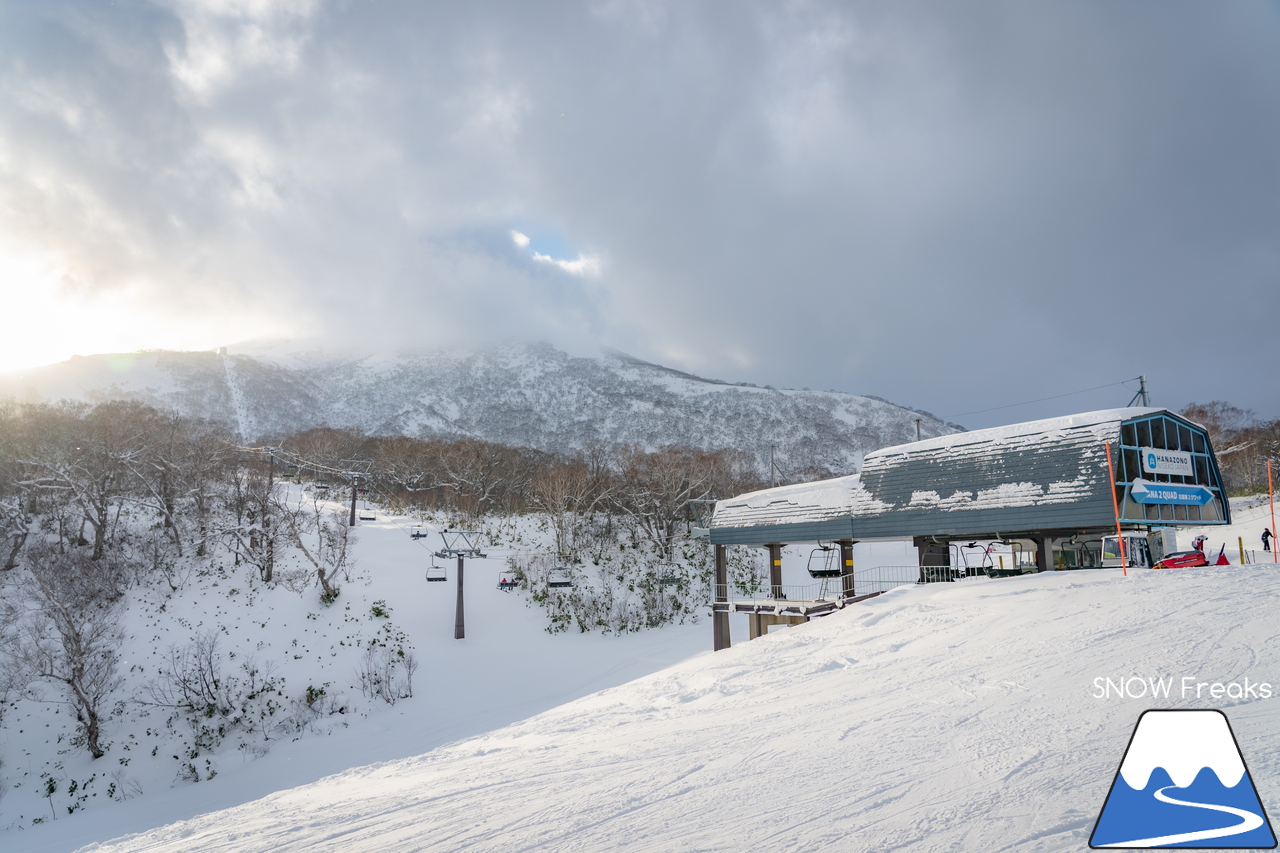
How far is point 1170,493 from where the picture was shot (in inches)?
750

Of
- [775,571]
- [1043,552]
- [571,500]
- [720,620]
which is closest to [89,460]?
[571,500]

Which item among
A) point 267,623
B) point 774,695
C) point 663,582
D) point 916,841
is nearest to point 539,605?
point 663,582

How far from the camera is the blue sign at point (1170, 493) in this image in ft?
59.4

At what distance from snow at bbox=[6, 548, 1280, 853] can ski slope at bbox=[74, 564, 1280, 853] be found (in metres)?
0.03

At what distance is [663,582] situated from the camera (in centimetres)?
3681

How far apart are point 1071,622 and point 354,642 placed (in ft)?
84.6

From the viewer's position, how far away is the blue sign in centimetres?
1811

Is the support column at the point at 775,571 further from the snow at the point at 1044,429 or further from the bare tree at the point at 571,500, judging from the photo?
the bare tree at the point at 571,500

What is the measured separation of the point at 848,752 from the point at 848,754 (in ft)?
0.23

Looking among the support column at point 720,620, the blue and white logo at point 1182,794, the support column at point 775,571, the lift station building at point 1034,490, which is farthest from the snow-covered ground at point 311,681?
the blue and white logo at point 1182,794

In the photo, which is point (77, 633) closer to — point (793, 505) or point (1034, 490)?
point (793, 505)

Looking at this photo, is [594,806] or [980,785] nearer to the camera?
[980,785]

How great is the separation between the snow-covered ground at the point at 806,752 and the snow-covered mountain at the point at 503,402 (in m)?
92.9

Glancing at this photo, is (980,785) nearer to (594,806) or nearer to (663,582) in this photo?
(594,806)
